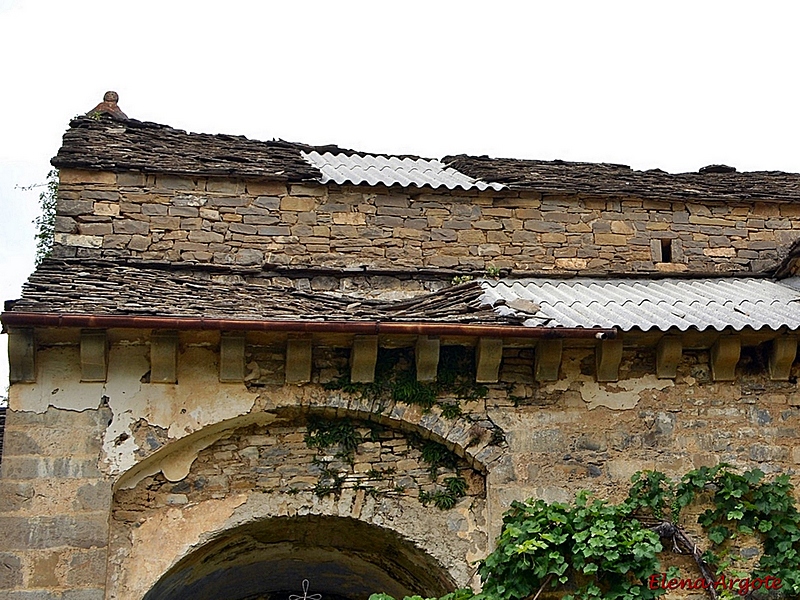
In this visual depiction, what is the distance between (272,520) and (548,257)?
3713 mm

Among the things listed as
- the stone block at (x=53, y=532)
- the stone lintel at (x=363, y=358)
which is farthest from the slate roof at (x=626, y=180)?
the stone block at (x=53, y=532)

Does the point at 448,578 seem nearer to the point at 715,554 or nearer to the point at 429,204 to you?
the point at 715,554

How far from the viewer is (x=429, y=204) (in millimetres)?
8445

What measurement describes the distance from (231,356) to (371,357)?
0.93 metres

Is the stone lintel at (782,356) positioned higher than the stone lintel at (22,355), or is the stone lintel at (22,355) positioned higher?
the stone lintel at (782,356)

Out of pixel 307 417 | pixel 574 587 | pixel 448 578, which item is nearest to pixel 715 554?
pixel 574 587

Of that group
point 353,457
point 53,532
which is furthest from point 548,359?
point 53,532

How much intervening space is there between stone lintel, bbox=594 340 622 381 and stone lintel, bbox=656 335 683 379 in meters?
0.30

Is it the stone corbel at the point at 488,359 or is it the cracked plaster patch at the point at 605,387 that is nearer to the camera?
the stone corbel at the point at 488,359

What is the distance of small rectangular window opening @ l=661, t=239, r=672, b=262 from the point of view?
870 cm

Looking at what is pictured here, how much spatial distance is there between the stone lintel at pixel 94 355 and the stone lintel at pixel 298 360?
3.87 ft

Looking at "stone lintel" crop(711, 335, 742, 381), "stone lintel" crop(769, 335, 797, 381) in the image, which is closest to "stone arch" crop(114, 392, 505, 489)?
"stone lintel" crop(711, 335, 742, 381)

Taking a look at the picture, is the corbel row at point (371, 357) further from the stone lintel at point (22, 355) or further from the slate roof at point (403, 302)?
the slate roof at point (403, 302)

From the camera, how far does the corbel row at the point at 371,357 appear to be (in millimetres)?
5914
